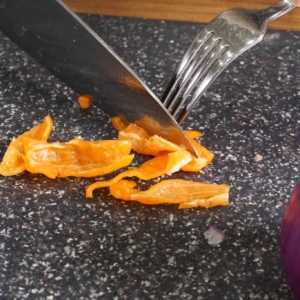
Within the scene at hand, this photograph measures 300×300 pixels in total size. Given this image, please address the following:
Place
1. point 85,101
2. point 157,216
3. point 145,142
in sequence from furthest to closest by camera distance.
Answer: point 85,101 < point 145,142 < point 157,216

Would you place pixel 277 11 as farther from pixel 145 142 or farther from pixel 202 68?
pixel 145 142

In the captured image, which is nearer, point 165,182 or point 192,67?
point 165,182

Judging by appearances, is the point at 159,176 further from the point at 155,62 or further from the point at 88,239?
the point at 155,62

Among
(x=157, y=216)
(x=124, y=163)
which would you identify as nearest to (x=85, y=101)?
(x=124, y=163)

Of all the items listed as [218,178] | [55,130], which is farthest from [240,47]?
[55,130]

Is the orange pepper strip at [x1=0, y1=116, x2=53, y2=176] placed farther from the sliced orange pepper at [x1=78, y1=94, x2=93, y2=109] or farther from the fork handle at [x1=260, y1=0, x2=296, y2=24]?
the fork handle at [x1=260, y1=0, x2=296, y2=24]

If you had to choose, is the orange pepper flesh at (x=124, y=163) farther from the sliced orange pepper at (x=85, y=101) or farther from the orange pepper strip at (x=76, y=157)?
the sliced orange pepper at (x=85, y=101)
